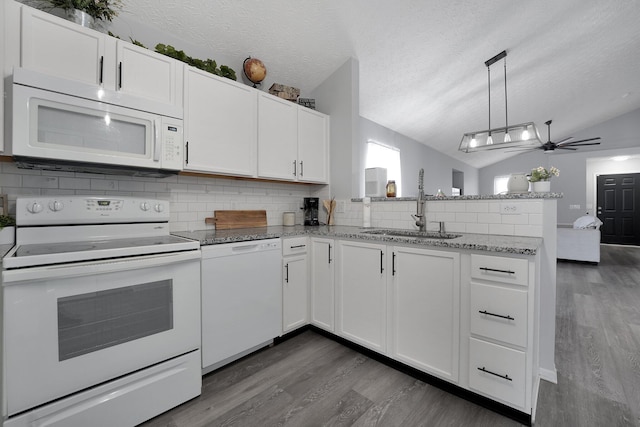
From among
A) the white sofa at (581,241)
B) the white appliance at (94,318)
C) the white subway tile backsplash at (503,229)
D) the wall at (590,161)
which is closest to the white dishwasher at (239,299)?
the white appliance at (94,318)

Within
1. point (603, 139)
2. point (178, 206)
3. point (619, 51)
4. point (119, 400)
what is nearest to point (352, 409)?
point (119, 400)

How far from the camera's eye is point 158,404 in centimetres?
138

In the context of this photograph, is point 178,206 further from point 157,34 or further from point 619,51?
point 619,51

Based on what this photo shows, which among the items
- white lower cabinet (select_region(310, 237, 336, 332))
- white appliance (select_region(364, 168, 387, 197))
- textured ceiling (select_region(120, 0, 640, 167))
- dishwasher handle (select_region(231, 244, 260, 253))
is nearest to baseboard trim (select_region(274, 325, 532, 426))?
white lower cabinet (select_region(310, 237, 336, 332))

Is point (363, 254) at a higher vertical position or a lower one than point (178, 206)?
lower

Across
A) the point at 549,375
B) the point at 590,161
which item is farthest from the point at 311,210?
the point at 590,161

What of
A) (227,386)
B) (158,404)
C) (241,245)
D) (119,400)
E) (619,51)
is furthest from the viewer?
(619,51)

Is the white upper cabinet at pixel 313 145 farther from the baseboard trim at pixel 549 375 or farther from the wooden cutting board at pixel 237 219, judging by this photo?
the baseboard trim at pixel 549 375

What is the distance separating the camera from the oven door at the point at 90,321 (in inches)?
41.4

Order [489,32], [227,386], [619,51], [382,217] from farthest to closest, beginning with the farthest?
[619,51], [489,32], [382,217], [227,386]

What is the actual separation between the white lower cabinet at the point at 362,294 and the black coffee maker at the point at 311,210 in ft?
2.89

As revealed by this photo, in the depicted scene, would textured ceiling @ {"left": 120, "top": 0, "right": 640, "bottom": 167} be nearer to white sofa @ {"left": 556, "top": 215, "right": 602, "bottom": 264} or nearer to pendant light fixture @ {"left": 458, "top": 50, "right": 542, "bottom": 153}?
pendant light fixture @ {"left": 458, "top": 50, "right": 542, "bottom": 153}

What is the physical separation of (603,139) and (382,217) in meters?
9.08

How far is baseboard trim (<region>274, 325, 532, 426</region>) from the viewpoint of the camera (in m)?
1.37
